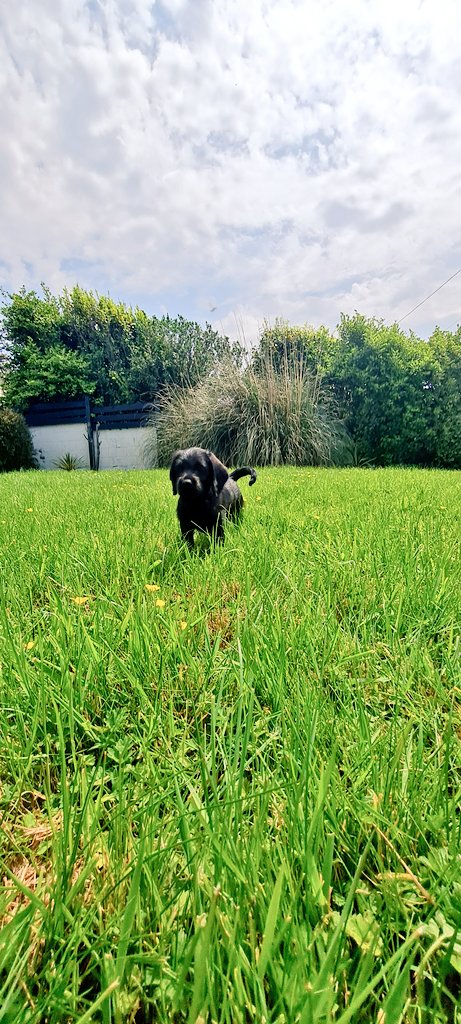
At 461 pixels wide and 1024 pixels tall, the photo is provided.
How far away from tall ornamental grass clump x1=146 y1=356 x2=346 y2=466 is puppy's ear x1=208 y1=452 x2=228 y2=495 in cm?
496

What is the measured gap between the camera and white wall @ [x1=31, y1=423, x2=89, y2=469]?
10875mm

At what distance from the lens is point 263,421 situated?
7.42 m

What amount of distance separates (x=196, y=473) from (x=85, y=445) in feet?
31.4

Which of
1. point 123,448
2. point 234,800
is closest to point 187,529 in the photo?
point 234,800

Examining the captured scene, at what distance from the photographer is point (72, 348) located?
11.9m

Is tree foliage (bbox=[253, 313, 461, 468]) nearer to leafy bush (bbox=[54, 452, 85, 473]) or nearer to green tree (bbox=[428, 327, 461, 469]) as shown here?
green tree (bbox=[428, 327, 461, 469])

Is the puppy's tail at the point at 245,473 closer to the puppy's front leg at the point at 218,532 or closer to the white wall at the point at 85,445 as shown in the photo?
the puppy's front leg at the point at 218,532

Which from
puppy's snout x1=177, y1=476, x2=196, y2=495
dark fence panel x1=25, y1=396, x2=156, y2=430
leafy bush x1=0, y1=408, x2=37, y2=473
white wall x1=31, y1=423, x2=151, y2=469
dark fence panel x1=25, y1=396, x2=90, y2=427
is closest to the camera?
puppy's snout x1=177, y1=476, x2=196, y2=495

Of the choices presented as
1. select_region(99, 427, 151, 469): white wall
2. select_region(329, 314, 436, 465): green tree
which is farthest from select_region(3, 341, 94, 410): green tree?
select_region(329, 314, 436, 465): green tree

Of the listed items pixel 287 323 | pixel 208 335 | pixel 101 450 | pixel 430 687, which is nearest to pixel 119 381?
pixel 101 450

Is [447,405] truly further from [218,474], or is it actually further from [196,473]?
[196,473]

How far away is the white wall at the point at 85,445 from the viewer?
10133mm

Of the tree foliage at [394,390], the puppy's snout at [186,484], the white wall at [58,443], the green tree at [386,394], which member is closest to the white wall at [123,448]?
the white wall at [58,443]

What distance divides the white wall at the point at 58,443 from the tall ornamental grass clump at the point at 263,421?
143 inches
